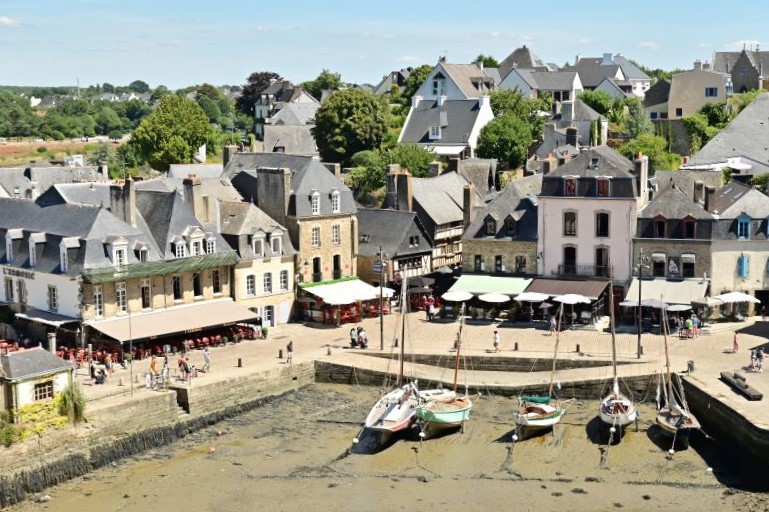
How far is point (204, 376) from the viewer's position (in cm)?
4181

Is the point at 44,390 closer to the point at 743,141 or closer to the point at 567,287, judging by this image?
the point at 567,287

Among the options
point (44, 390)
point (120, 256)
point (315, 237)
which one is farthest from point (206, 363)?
point (315, 237)

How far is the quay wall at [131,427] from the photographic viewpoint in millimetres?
33875

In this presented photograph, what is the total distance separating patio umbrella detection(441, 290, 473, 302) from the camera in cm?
5019

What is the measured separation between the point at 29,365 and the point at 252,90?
100120 mm

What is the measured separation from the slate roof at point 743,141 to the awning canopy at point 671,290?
20.0m

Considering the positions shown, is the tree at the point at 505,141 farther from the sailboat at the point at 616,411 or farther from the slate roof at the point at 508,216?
the sailboat at the point at 616,411

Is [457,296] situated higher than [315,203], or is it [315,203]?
[315,203]

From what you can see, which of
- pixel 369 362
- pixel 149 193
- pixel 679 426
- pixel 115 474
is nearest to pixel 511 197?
pixel 369 362

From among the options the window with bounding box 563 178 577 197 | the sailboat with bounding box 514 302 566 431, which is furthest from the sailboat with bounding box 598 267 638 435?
the window with bounding box 563 178 577 197

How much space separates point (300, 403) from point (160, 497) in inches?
396

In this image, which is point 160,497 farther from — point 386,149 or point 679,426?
point 386,149

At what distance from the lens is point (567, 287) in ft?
163

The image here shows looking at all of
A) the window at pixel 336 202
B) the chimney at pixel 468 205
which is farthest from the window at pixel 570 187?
the window at pixel 336 202
